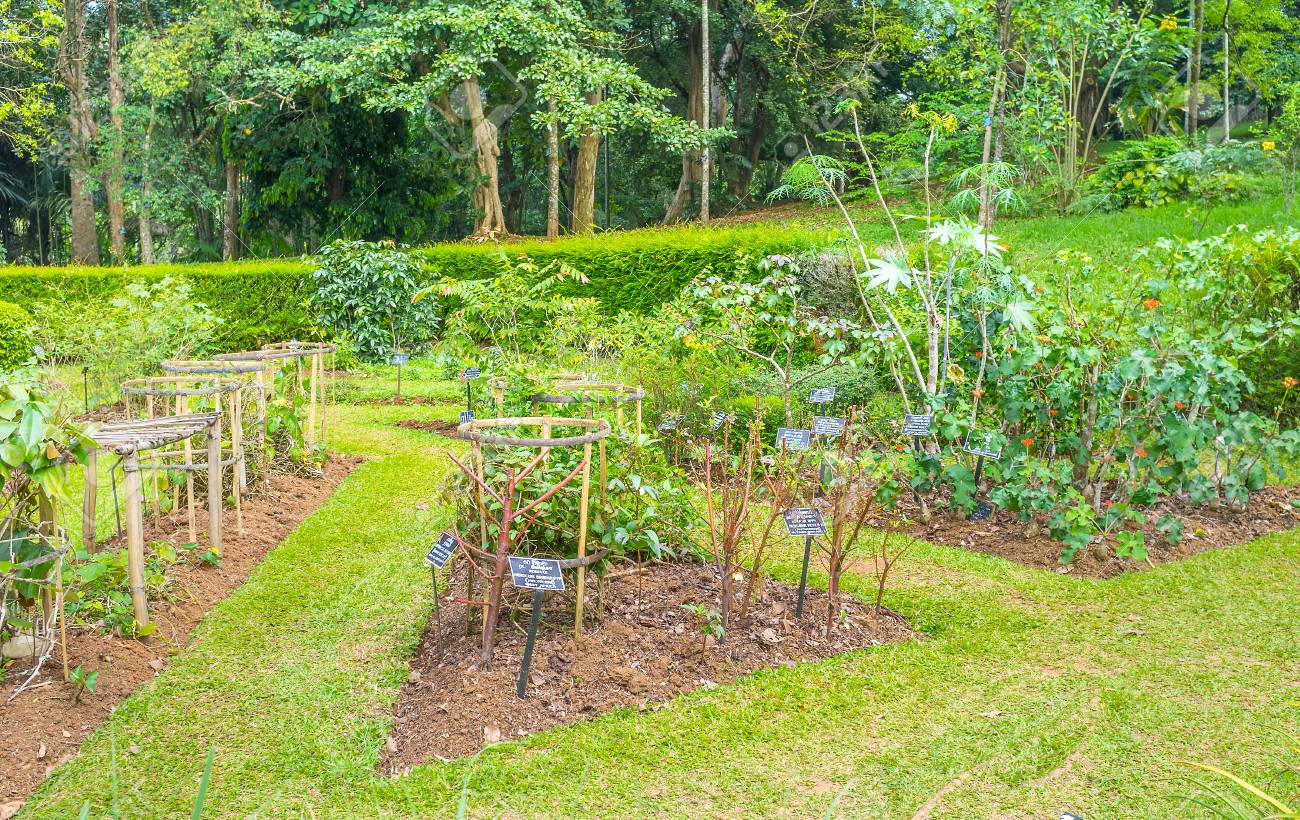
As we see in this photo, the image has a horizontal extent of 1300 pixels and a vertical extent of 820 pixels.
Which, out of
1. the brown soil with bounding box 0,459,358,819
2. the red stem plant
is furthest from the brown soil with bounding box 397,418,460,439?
the red stem plant

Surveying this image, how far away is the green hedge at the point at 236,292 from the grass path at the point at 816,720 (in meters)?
9.85

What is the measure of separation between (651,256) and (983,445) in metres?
7.60

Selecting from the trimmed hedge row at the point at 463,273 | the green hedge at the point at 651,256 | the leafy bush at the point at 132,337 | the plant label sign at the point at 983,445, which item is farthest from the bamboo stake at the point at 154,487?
the trimmed hedge row at the point at 463,273

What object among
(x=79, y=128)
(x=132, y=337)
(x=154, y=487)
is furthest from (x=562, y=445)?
(x=79, y=128)

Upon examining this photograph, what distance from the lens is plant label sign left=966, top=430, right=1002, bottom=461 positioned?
5.13 meters

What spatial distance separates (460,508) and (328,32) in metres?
16.5

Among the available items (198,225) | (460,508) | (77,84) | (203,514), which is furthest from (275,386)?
(198,225)

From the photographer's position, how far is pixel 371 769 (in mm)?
2971

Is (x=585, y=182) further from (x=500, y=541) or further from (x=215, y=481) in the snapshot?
(x=500, y=541)

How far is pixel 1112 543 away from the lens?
5.02m

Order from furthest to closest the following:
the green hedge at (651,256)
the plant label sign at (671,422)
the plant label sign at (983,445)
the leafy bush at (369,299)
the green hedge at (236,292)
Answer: the green hedge at (236,292) < the leafy bush at (369,299) < the green hedge at (651,256) < the plant label sign at (671,422) < the plant label sign at (983,445)

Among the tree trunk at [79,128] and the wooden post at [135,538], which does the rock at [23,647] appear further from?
the tree trunk at [79,128]

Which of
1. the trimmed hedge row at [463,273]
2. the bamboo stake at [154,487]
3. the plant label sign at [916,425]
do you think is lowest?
the bamboo stake at [154,487]

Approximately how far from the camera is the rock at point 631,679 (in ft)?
11.1
